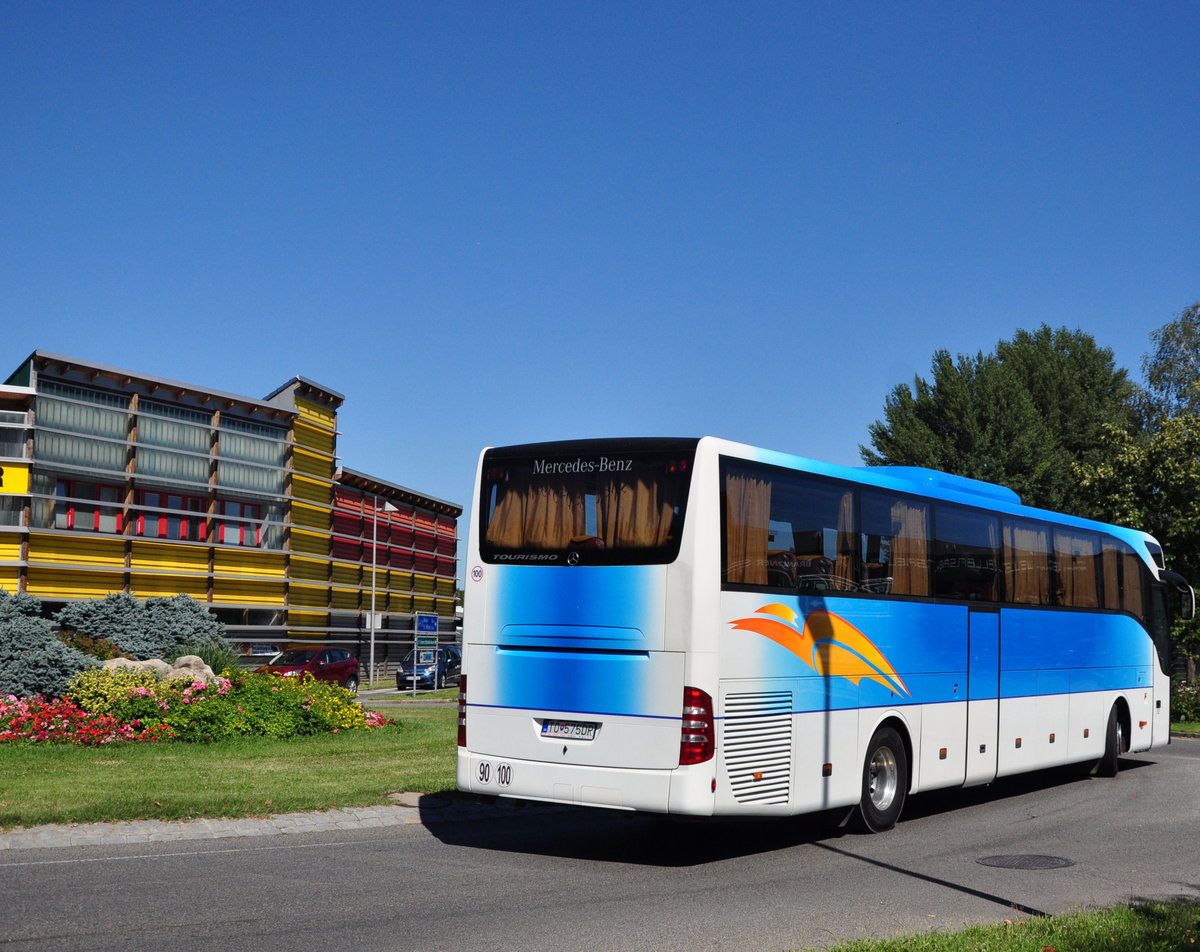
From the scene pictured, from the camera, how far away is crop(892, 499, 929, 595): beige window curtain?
1271cm

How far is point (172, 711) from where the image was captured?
18547 millimetres

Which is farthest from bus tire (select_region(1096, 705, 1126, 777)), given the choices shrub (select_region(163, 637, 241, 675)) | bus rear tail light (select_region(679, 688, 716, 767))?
shrub (select_region(163, 637, 241, 675))

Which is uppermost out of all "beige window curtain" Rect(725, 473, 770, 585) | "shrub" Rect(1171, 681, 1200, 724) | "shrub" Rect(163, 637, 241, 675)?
"beige window curtain" Rect(725, 473, 770, 585)

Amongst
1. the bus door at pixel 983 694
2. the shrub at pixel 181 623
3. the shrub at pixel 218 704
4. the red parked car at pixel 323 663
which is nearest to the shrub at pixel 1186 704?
the bus door at pixel 983 694

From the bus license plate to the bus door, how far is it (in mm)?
5657

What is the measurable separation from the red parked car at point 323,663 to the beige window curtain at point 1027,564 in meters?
23.0

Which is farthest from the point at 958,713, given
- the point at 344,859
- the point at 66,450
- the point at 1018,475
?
the point at 1018,475

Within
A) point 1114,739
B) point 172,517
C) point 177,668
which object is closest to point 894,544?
point 1114,739

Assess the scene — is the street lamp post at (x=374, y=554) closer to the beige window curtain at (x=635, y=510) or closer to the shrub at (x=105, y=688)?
the shrub at (x=105, y=688)

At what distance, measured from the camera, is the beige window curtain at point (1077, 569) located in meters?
16.6

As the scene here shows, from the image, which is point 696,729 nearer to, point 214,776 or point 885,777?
point 885,777

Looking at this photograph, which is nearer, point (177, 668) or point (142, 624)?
point (177, 668)

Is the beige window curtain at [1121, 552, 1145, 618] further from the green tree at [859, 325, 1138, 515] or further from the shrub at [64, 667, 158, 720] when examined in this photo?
the green tree at [859, 325, 1138, 515]

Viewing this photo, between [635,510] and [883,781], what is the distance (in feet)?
14.4
